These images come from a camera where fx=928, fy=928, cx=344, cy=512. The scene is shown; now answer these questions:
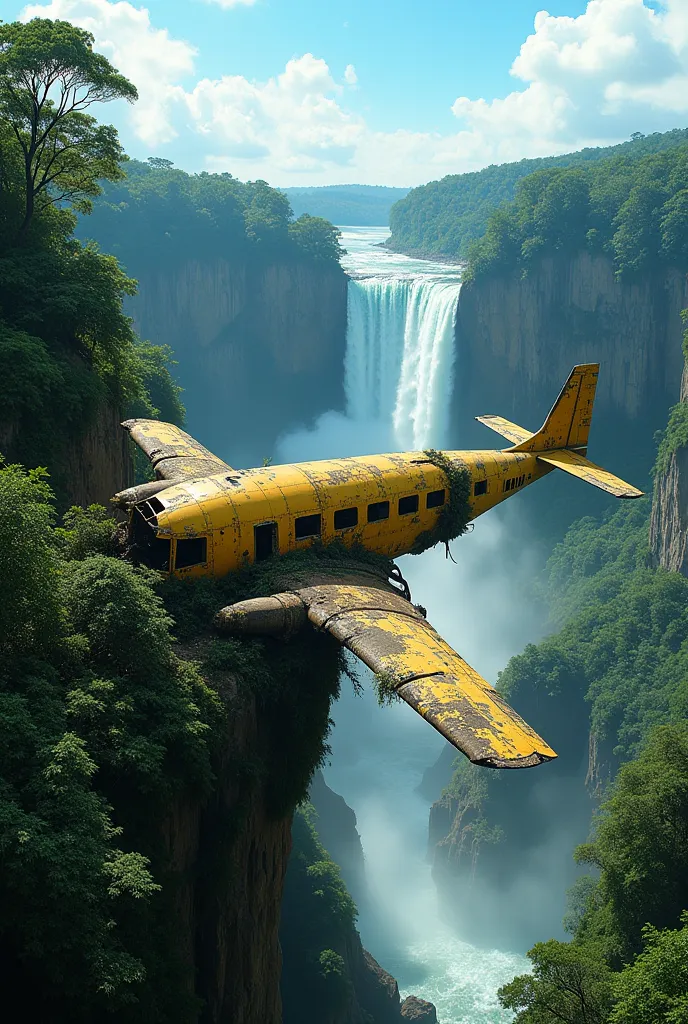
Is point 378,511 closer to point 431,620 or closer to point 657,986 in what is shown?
point 657,986

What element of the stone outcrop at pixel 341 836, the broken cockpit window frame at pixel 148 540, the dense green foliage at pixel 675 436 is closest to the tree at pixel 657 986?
the broken cockpit window frame at pixel 148 540

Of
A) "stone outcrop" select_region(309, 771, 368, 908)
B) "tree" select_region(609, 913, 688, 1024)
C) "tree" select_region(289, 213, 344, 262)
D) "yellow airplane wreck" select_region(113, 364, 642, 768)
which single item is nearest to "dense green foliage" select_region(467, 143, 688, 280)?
"tree" select_region(289, 213, 344, 262)

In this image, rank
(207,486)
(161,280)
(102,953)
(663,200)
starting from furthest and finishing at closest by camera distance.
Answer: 1. (161,280)
2. (663,200)
3. (207,486)
4. (102,953)

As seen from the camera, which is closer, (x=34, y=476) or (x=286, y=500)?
(x=34, y=476)

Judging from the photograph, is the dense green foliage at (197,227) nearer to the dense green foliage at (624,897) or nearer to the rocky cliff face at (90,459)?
the rocky cliff face at (90,459)

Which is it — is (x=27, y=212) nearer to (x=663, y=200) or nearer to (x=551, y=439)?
(x=551, y=439)

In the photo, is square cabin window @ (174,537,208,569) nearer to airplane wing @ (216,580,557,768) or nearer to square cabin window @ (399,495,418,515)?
airplane wing @ (216,580,557,768)

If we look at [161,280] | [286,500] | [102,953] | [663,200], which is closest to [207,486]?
[286,500]
